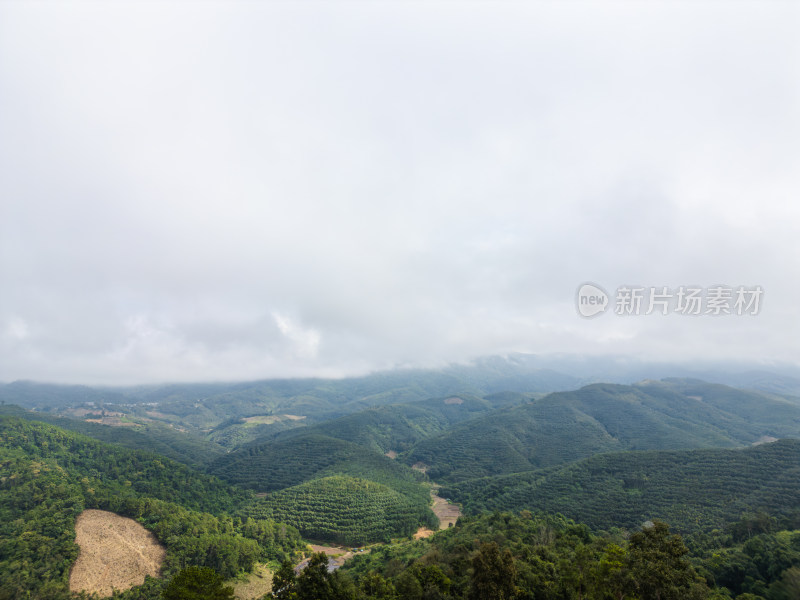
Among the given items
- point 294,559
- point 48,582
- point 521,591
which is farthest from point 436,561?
point 48,582

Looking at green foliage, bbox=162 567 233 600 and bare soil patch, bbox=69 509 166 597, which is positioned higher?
green foliage, bbox=162 567 233 600

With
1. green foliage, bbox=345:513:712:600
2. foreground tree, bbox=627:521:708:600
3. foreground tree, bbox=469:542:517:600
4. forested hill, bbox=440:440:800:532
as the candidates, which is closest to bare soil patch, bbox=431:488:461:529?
forested hill, bbox=440:440:800:532

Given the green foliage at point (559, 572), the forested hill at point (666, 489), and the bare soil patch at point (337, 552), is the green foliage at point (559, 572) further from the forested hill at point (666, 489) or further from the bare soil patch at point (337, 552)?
the forested hill at point (666, 489)

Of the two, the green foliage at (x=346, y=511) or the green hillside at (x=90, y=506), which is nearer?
the green hillside at (x=90, y=506)

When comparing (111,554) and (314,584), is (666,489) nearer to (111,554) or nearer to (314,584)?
(314,584)

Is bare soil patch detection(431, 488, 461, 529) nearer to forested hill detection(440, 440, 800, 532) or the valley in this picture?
the valley

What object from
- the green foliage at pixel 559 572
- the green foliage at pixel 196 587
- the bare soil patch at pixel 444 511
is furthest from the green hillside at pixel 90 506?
the bare soil patch at pixel 444 511

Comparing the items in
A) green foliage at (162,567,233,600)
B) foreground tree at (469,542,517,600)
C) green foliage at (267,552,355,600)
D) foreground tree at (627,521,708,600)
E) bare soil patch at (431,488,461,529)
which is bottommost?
bare soil patch at (431,488,461,529)
